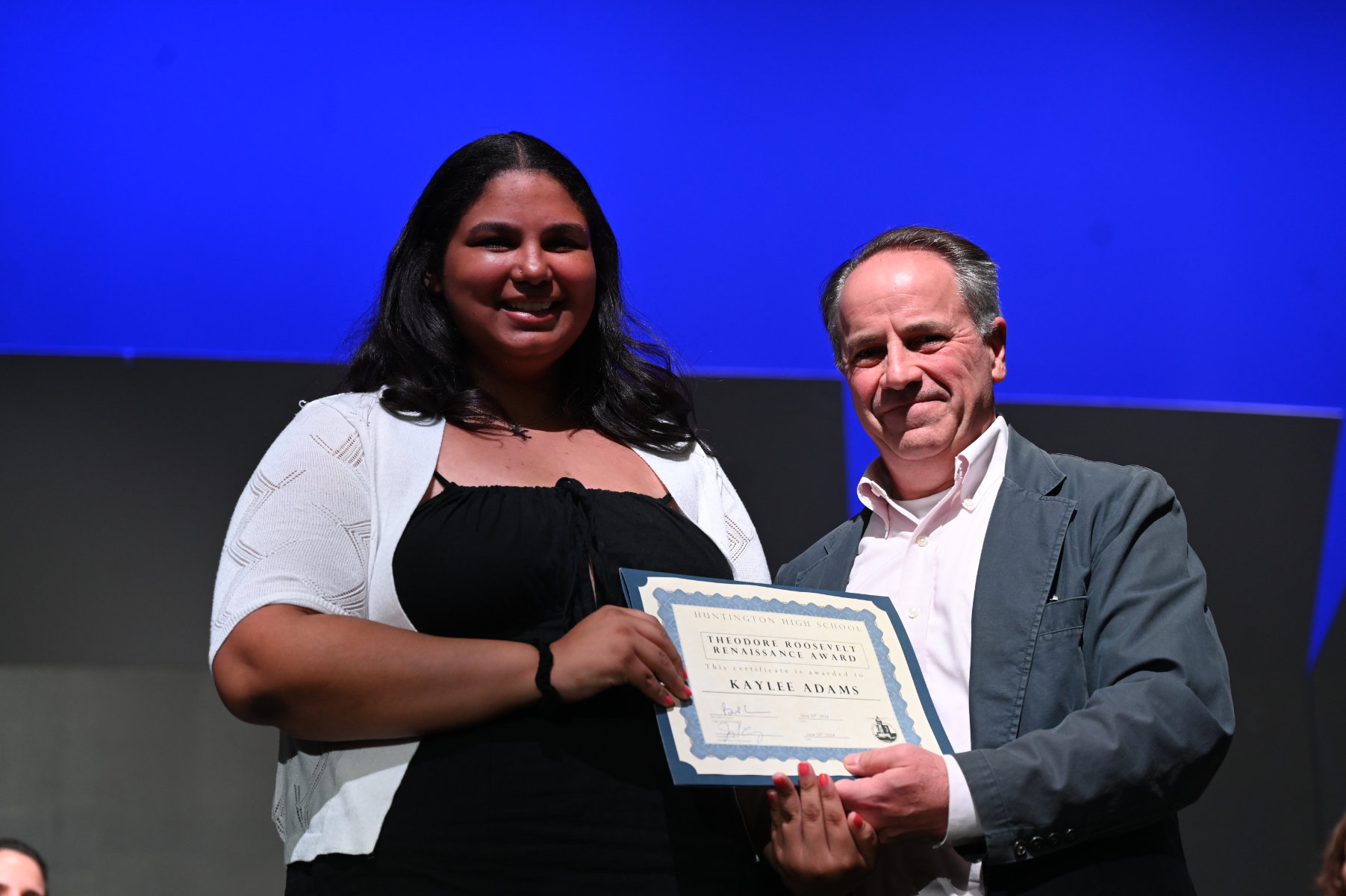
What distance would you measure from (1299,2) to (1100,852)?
92.8 inches

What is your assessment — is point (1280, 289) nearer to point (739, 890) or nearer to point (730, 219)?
point (730, 219)

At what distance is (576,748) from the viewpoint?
1.27m

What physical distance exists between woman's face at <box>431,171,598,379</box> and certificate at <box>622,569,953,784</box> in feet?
1.25

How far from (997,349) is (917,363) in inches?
7.1

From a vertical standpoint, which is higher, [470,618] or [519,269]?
[519,269]

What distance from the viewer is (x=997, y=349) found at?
184 centimetres

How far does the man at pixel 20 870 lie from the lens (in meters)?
2.10

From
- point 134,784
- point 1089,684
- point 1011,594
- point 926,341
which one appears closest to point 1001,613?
point 1011,594

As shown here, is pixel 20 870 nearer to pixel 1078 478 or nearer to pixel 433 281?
pixel 433 281

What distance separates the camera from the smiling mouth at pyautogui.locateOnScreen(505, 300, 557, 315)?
1.52m

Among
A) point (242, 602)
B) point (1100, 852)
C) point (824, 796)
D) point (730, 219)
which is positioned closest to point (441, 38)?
point (730, 219)

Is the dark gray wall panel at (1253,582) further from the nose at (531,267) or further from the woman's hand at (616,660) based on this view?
the woman's hand at (616,660)

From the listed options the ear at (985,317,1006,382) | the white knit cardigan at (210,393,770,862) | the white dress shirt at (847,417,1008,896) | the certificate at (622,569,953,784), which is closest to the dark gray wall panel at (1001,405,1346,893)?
the ear at (985,317,1006,382)
